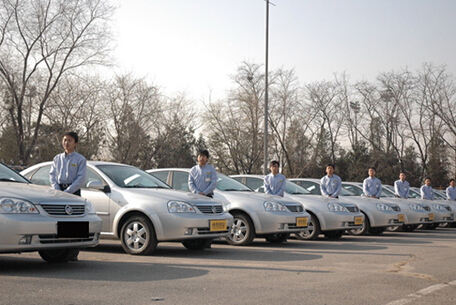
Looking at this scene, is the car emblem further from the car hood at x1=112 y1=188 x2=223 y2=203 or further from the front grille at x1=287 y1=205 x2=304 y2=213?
the front grille at x1=287 y1=205 x2=304 y2=213

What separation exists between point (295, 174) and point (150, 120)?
15889 mm

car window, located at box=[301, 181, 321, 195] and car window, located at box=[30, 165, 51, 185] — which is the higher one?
car window, located at box=[301, 181, 321, 195]

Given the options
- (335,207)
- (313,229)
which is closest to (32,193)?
(313,229)

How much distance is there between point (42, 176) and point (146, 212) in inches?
91.5

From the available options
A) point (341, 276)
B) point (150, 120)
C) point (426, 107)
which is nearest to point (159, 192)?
point (341, 276)

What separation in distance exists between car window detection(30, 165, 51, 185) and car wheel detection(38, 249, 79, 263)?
7.89ft

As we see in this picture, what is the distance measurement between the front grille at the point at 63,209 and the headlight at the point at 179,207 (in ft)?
6.36

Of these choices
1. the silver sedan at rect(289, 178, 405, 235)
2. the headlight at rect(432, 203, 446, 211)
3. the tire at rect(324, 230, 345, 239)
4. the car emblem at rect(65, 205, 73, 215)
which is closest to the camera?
the car emblem at rect(65, 205, 73, 215)

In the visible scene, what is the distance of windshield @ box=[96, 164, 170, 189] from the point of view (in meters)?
10.6

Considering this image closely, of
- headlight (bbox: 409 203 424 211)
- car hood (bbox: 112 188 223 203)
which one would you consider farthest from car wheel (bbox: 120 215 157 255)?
headlight (bbox: 409 203 424 211)

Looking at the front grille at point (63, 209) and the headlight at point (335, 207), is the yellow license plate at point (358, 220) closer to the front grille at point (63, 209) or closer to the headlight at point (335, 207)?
the headlight at point (335, 207)

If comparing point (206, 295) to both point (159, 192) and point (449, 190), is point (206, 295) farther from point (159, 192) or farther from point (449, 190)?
point (449, 190)

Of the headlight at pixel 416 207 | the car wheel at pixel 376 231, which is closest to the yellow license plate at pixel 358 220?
the car wheel at pixel 376 231

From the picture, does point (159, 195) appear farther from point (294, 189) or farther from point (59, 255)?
point (294, 189)
